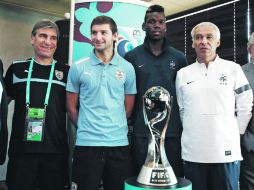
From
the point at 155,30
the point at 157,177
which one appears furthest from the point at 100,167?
the point at 155,30

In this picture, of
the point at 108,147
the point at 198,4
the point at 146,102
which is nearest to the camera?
the point at 146,102

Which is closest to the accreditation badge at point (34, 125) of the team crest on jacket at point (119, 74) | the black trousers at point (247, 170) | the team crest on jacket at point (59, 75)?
the team crest on jacket at point (59, 75)

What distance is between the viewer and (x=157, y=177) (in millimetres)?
1386

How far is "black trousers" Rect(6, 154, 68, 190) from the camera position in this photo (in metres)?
1.94

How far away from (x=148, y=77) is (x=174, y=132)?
0.38m

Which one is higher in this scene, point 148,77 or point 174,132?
point 148,77

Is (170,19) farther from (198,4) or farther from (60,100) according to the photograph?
(60,100)

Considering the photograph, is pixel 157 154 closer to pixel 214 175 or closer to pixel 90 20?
pixel 214 175

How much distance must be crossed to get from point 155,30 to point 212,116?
677 mm

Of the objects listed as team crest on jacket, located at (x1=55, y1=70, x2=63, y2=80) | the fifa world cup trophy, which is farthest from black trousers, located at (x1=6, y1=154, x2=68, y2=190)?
the fifa world cup trophy

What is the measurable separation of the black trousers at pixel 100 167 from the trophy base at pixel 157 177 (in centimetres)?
45

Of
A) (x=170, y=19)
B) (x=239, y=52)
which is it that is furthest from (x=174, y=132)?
(x=170, y=19)

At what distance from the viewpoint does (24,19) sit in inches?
135

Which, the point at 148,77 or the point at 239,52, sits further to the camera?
the point at 239,52
